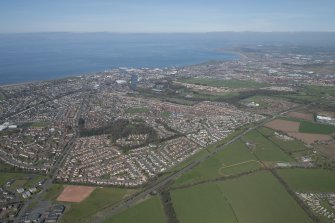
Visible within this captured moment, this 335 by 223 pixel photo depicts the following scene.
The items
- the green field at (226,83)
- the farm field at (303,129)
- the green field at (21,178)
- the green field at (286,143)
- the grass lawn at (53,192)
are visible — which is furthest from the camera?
the green field at (226,83)

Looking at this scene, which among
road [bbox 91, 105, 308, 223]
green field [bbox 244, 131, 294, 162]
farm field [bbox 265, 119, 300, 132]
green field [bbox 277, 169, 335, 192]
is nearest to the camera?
road [bbox 91, 105, 308, 223]

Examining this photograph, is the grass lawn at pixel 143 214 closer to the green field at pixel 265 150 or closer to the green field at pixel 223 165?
the green field at pixel 223 165

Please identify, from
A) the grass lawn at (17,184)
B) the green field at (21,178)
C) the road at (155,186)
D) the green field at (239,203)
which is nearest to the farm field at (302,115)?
the road at (155,186)

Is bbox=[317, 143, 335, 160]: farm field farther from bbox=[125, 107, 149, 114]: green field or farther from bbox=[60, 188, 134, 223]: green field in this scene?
bbox=[125, 107, 149, 114]: green field

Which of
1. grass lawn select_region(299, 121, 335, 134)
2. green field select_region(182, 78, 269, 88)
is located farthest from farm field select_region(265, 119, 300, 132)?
green field select_region(182, 78, 269, 88)

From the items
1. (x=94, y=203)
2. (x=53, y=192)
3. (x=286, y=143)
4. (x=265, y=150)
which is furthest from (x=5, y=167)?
(x=286, y=143)

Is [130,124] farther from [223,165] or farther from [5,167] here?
[5,167]
